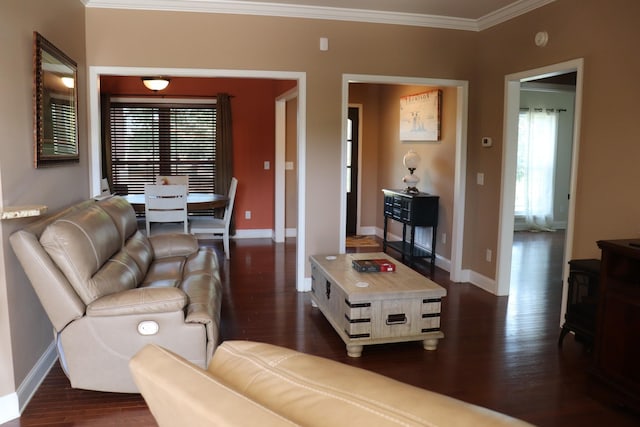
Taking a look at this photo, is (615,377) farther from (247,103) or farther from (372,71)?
(247,103)

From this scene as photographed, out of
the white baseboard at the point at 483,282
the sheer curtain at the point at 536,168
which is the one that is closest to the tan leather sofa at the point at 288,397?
the white baseboard at the point at 483,282

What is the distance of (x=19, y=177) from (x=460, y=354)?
2953 millimetres

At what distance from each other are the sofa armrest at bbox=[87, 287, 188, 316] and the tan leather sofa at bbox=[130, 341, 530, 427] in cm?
182

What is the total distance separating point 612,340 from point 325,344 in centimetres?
181

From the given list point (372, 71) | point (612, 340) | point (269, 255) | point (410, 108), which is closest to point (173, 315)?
point (612, 340)

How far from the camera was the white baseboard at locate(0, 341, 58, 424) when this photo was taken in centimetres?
251

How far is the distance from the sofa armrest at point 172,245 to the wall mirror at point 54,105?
3.09 ft

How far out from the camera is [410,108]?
6574 mm

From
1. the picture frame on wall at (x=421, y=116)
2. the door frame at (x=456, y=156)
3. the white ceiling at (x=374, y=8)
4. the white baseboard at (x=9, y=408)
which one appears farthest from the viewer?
the picture frame on wall at (x=421, y=116)

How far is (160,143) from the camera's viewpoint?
758 cm

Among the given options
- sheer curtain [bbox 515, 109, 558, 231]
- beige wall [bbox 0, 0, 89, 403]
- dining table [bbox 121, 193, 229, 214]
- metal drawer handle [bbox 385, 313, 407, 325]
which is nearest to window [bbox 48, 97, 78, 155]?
beige wall [bbox 0, 0, 89, 403]

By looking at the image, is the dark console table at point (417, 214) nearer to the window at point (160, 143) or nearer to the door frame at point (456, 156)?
the door frame at point (456, 156)

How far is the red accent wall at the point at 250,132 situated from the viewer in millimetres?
7484

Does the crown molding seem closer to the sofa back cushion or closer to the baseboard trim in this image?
the sofa back cushion
